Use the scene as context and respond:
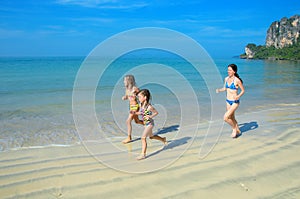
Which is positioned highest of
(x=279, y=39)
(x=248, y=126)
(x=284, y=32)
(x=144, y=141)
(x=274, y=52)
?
(x=284, y=32)

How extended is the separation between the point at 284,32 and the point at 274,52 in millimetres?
21785

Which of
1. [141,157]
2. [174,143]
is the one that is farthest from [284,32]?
[141,157]

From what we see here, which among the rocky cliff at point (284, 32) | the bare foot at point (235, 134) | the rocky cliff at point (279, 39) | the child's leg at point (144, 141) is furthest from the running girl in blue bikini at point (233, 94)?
the rocky cliff at point (284, 32)

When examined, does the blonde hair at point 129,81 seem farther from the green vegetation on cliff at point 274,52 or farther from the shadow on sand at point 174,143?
the green vegetation on cliff at point 274,52

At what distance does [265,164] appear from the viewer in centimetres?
→ 487

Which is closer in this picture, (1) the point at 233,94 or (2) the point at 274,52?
(1) the point at 233,94

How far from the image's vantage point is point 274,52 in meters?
132

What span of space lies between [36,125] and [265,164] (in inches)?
281

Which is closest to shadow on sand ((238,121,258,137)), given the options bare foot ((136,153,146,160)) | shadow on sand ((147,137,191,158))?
shadow on sand ((147,137,191,158))

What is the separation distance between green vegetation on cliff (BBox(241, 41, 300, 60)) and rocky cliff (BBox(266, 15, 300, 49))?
16.7 feet

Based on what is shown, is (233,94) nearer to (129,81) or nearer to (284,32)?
(129,81)

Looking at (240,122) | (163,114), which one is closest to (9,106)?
(163,114)

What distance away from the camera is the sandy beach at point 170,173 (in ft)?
13.1

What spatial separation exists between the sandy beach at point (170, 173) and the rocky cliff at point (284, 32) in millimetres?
152477
